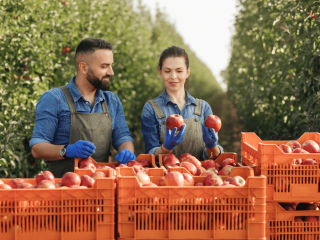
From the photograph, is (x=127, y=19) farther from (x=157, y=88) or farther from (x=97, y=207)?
(x=97, y=207)

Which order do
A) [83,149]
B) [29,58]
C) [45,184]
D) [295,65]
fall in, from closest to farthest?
[45,184]
[83,149]
[295,65]
[29,58]

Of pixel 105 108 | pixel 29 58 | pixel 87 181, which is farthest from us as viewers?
pixel 29 58

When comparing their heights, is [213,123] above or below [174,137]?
above

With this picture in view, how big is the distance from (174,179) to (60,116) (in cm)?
144

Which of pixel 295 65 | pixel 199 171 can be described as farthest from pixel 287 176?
pixel 295 65

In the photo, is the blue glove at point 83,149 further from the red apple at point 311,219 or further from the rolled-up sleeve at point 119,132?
the red apple at point 311,219

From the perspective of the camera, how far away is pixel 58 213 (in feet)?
5.97

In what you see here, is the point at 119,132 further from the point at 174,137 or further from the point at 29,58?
the point at 29,58

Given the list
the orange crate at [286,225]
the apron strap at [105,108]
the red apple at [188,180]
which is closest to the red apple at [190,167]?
the red apple at [188,180]

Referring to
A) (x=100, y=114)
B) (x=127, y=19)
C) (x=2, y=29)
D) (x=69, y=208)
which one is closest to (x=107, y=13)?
(x=127, y=19)

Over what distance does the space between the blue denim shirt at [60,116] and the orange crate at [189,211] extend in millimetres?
1341

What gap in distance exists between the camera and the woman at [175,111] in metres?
3.10

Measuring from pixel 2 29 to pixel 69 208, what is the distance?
2.86m

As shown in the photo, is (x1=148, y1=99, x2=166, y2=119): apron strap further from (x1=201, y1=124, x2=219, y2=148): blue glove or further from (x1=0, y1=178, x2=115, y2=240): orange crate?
(x1=0, y1=178, x2=115, y2=240): orange crate
